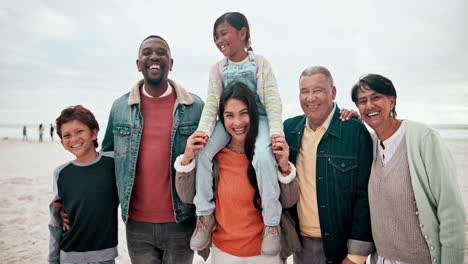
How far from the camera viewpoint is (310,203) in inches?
112

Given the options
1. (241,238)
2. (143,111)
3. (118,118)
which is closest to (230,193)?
(241,238)

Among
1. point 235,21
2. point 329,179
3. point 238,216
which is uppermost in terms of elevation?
point 235,21

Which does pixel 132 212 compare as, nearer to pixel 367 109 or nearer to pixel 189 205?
pixel 189 205

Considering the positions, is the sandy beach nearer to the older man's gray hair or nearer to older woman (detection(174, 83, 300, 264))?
older woman (detection(174, 83, 300, 264))

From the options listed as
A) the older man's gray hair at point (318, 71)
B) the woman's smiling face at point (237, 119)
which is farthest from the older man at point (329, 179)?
the woman's smiling face at point (237, 119)

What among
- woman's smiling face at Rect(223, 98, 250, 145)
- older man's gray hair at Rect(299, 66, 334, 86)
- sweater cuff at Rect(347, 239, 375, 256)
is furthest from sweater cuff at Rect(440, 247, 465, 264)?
woman's smiling face at Rect(223, 98, 250, 145)

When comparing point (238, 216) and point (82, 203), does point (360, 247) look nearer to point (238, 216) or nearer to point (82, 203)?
point (238, 216)

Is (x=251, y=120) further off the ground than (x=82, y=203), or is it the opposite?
(x=251, y=120)

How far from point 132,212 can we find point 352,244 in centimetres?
243

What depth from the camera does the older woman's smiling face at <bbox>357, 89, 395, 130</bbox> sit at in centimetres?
260

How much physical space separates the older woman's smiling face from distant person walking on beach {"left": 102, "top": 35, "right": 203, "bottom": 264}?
187 centimetres

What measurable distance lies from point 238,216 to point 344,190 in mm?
1104

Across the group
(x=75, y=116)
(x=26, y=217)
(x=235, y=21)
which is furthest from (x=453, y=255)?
(x=26, y=217)

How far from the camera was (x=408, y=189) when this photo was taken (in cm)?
241
